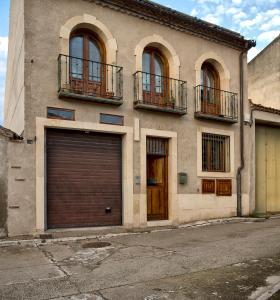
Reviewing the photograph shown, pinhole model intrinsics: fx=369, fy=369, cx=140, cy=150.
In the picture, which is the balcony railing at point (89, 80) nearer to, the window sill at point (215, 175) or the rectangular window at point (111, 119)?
the rectangular window at point (111, 119)

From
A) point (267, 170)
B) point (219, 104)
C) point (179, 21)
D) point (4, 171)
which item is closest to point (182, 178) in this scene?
point (219, 104)

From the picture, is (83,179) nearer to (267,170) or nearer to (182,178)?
(182,178)

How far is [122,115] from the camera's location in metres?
11.5

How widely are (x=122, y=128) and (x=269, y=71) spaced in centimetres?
1110

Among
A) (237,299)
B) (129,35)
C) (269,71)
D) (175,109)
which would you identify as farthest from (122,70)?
(269,71)

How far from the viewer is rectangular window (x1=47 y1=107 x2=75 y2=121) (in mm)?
10297

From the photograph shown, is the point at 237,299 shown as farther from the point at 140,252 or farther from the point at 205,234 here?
the point at 205,234

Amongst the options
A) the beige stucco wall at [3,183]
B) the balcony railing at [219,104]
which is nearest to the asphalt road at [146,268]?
the beige stucco wall at [3,183]

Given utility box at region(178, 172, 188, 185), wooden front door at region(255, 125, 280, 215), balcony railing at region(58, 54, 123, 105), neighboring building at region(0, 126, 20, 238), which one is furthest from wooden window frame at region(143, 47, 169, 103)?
wooden front door at region(255, 125, 280, 215)

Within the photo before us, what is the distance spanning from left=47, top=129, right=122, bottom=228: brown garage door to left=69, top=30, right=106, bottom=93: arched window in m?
1.49

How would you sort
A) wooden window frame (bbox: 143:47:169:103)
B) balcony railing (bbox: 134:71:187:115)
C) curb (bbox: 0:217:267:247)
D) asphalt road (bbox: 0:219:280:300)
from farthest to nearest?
wooden window frame (bbox: 143:47:169:103)
balcony railing (bbox: 134:71:187:115)
curb (bbox: 0:217:267:247)
asphalt road (bbox: 0:219:280:300)

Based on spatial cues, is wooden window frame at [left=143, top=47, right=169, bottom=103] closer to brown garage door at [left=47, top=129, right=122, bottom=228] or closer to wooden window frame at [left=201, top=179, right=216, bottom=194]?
brown garage door at [left=47, top=129, right=122, bottom=228]

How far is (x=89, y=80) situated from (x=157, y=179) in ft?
13.4

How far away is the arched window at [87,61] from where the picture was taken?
10953 millimetres
